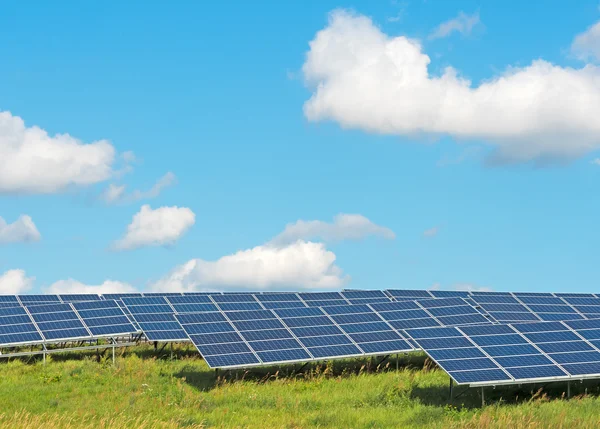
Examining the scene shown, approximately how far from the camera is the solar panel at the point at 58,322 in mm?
35938

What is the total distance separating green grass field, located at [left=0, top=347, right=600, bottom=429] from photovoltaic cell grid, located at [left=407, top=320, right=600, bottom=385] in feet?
2.90

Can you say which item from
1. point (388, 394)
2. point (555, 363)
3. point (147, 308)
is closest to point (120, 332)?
point (147, 308)

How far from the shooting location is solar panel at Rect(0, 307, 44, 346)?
35.2m

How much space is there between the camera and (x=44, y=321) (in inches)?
1476

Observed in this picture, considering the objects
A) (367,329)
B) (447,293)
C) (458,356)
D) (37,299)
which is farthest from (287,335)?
(37,299)

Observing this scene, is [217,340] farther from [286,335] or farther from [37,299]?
[37,299]

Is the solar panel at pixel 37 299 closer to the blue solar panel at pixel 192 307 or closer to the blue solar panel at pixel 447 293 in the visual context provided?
the blue solar panel at pixel 192 307

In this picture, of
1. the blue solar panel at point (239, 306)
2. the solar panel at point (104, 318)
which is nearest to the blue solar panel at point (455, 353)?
the blue solar panel at point (239, 306)

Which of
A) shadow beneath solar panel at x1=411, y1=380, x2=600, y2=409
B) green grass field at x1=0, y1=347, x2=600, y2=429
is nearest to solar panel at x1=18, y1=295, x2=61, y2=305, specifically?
green grass field at x1=0, y1=347, x2=600, y2=429

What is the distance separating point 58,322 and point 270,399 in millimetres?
16982

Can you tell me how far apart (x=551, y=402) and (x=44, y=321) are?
25615 millimetres

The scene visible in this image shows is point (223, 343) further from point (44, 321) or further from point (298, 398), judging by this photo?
point (44, 321)

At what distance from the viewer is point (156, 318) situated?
37781 mm

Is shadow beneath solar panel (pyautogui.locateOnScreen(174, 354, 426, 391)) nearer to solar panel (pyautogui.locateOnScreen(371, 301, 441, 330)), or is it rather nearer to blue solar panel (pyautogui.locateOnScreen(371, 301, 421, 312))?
solar panel (pyautogui.locateOnScreen(371, 301, 441, 330))
